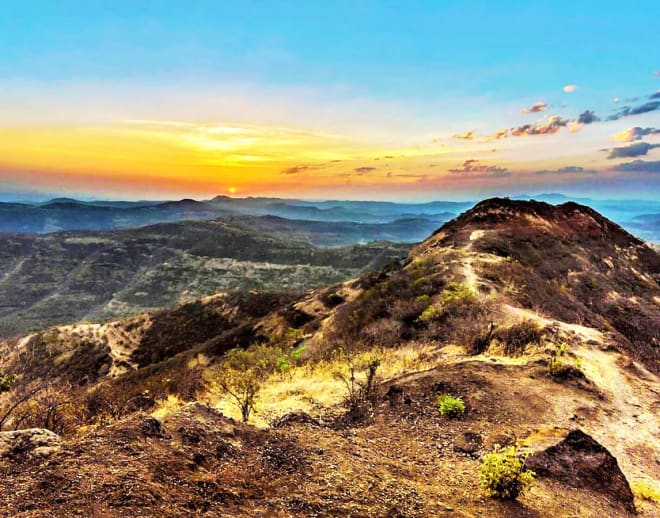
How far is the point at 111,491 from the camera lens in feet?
18.8

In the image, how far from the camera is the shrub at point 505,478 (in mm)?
6828

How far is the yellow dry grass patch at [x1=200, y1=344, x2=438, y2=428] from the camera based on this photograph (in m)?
12.8

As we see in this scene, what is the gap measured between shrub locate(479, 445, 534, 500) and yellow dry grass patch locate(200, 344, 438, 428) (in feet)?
19.4

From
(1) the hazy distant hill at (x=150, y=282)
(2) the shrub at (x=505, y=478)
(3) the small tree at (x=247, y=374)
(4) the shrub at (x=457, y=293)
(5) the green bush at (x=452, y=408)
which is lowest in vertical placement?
(1) the hazy distant hill at (x=150, y=282)

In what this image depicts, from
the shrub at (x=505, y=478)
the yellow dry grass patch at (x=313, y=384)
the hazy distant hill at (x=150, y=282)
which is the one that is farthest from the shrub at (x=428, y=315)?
the hazy distant hill at (x=150, y=282)

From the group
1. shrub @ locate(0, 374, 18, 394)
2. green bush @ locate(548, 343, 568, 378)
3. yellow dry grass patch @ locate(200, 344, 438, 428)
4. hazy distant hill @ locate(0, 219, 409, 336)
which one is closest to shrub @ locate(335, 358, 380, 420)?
yellow dry grass patch @ locate(200, 344, 438, 428)

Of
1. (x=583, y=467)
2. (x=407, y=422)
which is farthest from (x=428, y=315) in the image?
(x=583, y=467)

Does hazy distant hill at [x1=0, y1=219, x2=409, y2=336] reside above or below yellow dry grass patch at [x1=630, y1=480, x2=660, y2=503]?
below

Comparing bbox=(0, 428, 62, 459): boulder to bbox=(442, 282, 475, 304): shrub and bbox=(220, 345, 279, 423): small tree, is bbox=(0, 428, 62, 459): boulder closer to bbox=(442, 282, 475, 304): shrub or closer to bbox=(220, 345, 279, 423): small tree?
bbox=(220, 345, 279, 423): small tree

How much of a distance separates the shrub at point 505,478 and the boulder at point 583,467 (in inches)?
60.8

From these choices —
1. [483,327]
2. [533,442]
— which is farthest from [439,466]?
[483,327]

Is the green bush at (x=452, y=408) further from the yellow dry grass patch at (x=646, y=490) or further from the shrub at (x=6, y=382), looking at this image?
the shrub at (x=6, y=382)

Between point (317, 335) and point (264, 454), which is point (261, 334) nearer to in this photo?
point (317, 335)

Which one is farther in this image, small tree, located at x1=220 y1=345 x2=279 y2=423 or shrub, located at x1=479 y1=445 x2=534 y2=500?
small tree, located at x1=220 y1=345 x2=279 y2=423
